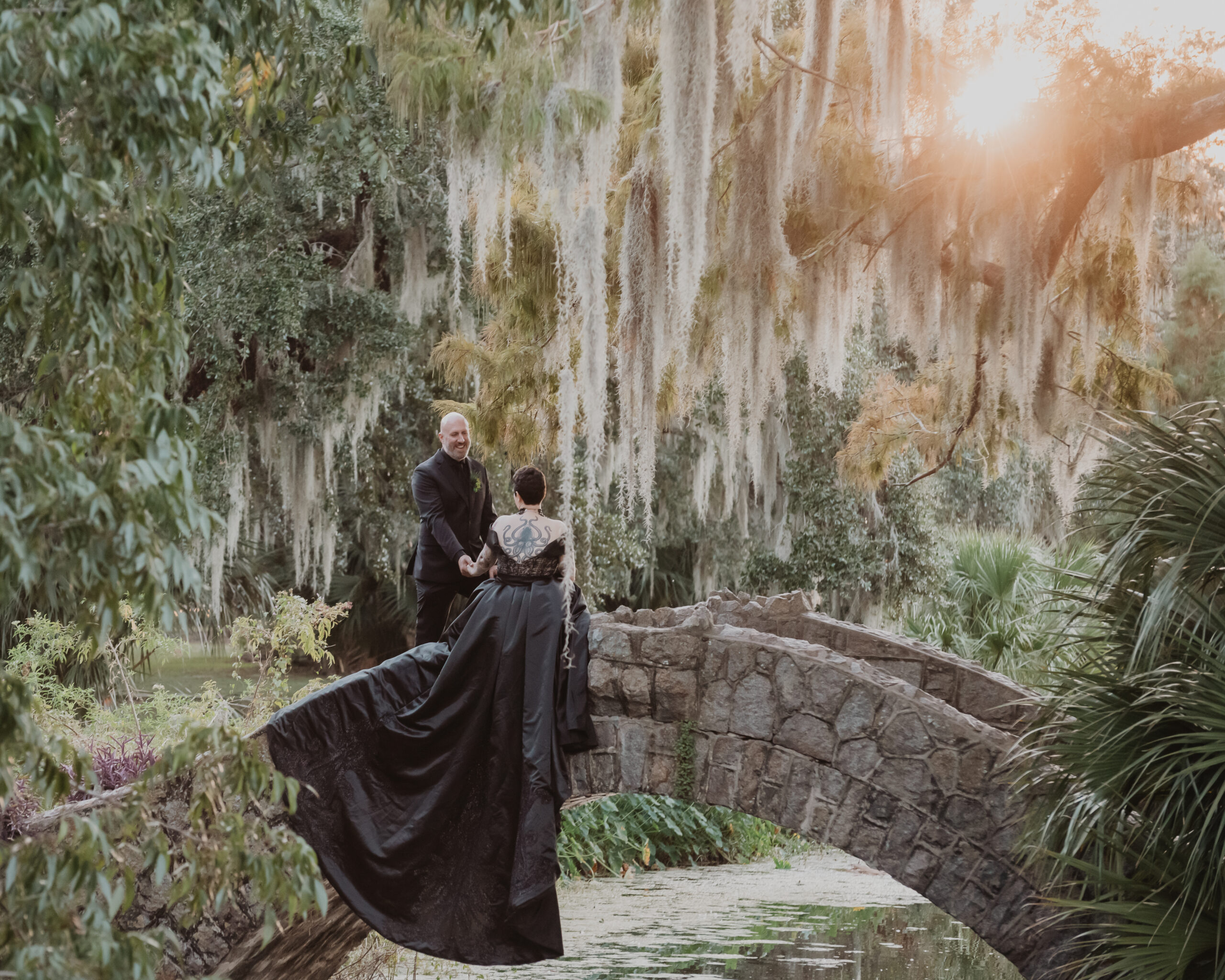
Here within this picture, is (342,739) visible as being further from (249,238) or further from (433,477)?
(249,238)

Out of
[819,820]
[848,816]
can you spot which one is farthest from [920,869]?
[819,820]

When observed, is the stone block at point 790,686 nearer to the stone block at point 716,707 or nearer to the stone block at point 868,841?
the stone block at point 716,707

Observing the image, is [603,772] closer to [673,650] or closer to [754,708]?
[673,650]

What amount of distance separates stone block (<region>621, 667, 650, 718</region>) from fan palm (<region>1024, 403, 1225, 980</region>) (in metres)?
1.89

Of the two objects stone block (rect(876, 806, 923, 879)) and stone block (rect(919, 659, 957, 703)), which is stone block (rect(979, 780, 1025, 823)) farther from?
stone block (rect(919, 659, 957, 703))

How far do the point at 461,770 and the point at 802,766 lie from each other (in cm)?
159

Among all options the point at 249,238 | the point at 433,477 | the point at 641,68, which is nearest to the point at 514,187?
the point at 641,68

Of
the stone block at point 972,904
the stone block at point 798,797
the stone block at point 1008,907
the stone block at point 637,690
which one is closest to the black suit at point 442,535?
the stone block at point 637,690

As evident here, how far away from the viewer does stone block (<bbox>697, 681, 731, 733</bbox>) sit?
5.92 metres

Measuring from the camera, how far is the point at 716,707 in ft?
19.5

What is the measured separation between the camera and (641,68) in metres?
7.91

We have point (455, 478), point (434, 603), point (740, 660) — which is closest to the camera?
point (740, 660)

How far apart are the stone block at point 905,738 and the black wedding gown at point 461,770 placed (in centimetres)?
139

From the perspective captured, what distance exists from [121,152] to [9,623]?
8.57 meters
